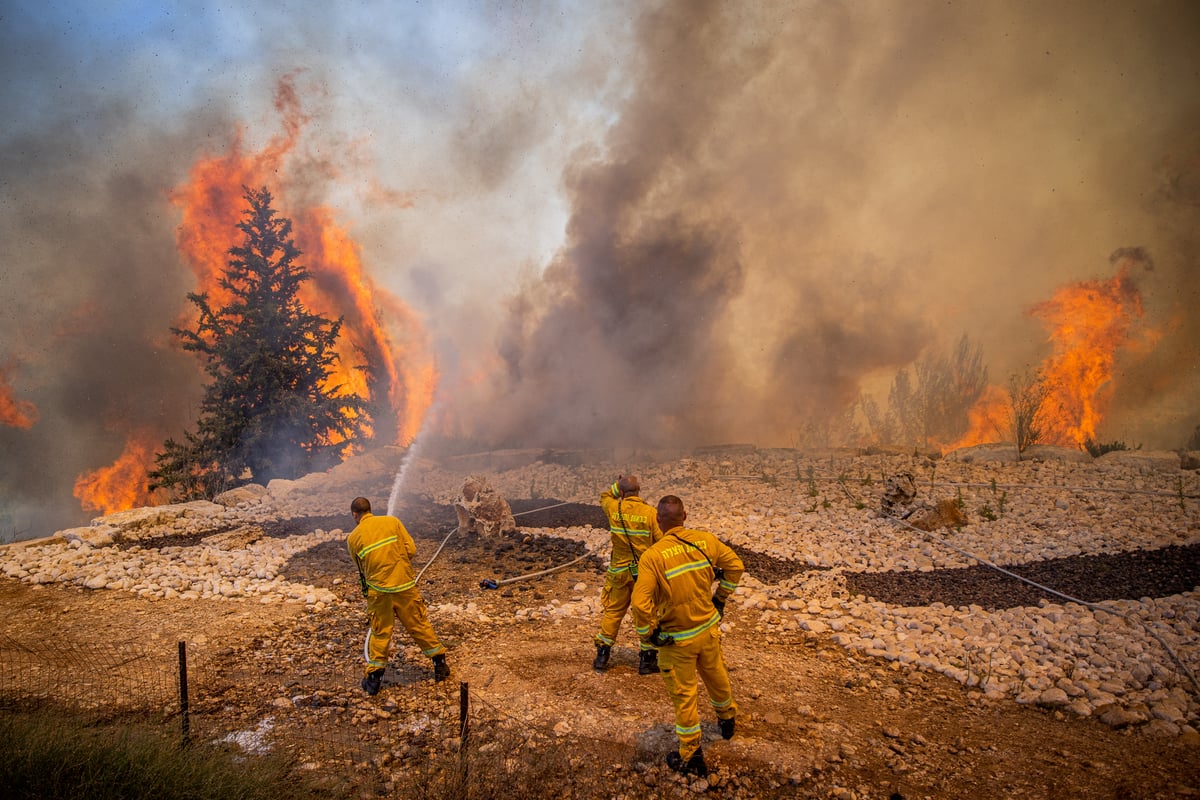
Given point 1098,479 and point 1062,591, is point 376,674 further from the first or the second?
point 1098,479

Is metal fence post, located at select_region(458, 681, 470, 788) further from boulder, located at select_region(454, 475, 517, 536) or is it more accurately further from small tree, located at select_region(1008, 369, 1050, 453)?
small tree, located at select_region(1008, 369, 1050, 453)

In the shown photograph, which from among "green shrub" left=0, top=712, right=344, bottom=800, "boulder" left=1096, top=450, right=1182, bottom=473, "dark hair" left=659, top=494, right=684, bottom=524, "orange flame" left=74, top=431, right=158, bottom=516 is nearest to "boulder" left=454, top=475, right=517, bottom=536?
"green shrub" left=0, top=712, right=344, bottom=800

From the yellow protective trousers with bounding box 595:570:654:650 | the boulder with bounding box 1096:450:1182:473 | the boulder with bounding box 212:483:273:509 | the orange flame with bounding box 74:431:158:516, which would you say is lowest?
the yellow protective trousers with bounding box 595:570:654:650

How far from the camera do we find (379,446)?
81.8 ft

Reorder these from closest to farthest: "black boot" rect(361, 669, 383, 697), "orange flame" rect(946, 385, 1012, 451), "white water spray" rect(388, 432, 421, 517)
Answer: "black boot" rect(361, 669, 383, 697) → "white water spray" rect(388, 432, 421, 517) → "orange flame" rect(946, 385, 1012, 451)

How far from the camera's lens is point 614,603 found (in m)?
5.95

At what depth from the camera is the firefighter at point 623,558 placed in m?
5.84

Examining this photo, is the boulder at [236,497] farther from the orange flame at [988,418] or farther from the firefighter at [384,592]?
the orange flame at [988,418]

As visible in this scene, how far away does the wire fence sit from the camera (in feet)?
13.3

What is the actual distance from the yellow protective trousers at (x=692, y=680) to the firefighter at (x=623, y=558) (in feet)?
4.93

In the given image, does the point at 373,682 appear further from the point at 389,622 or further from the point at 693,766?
the point at 693,766

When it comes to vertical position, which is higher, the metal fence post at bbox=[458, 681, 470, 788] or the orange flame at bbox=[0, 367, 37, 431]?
the orange flame at bbox=[0, 367, 37, 431]

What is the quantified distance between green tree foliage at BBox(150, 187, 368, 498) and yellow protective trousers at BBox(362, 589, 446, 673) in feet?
62.6

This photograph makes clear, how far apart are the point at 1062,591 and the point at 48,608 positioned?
14.0 m
